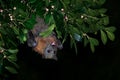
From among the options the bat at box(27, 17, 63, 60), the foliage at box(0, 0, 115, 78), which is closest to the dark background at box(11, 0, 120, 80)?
the bat at box(27, 17, 63, 60)

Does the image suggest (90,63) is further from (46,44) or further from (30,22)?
(30,22)

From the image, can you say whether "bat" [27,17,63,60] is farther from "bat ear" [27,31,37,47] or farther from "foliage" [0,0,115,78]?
"foliage" [0,0,115,78]

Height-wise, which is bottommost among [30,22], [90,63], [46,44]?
[90,63]

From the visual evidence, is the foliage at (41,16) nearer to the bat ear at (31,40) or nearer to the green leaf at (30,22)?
the green leaf at (30,22)

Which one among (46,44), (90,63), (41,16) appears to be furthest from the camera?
(90,63)

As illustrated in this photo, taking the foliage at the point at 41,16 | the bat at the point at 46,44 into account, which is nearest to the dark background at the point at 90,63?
the bat at the point at 46,44

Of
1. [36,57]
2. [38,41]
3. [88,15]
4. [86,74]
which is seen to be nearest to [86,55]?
[86,74]

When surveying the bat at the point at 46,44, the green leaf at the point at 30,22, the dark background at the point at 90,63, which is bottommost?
the dark background at the point at 90,63

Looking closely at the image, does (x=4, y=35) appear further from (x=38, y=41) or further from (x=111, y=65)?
(x=111, y=65)

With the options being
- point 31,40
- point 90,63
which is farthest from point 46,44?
point 90,63

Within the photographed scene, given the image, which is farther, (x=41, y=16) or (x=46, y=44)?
(x=46, y=44)

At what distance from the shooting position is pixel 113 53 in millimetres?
5203

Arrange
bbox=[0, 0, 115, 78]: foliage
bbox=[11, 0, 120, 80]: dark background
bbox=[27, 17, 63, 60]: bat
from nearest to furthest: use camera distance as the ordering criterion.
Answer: bbox=[0, 0, 115, 78]: foliage < bbox=[27, 17, 63, 60]: bat < bbox=[11, 0, 120, 80]: dark background

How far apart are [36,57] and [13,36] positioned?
2.73 meters
